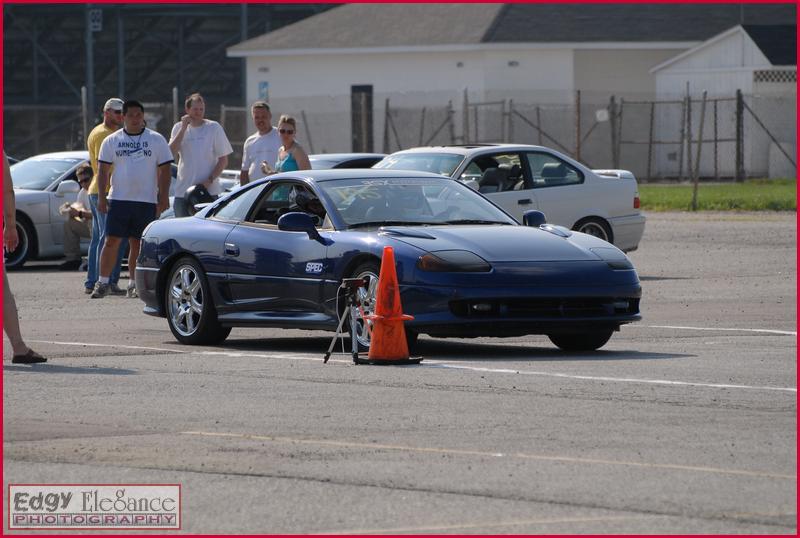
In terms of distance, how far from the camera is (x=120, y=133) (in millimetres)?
17203

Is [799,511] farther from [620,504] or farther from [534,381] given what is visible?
[534,381]

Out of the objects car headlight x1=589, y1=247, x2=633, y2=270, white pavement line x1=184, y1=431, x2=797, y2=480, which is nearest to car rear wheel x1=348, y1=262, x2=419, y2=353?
car headlight x1=589, y1=247, x2=633, y2=270

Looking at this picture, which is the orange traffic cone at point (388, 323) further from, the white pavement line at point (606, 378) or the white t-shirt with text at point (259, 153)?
the white t-shirt with text at point (259, 153)

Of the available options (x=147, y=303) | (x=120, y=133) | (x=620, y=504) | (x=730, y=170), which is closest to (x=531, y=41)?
(x=730, y=170)

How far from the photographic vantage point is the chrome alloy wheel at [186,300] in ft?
43.8

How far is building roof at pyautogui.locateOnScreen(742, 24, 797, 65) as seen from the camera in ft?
147

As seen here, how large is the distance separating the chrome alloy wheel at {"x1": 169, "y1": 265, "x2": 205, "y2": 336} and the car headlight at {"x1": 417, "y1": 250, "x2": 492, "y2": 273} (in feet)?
7.34

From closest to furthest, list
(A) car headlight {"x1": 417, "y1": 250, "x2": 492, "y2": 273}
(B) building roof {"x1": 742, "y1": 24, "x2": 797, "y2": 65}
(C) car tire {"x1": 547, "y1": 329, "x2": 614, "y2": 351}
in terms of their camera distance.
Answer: (A) car headlight {"x1": 417, "y1": 250, "x2": 492, "y2": 273}
(C) car tire {"x1": 547, "y1": 329, "x2": 614, "y2": 351}
(B) building roof {"x1": 742, "y1": 24, "x2": 797, "y2": 65}

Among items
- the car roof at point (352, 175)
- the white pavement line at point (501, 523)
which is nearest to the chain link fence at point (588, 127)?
the car roof at point (352, 175)

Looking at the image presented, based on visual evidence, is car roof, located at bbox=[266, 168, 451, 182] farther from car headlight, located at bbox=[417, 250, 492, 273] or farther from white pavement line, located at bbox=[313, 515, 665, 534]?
white pavement line, located at bbox=[313, 515, 665, 534]

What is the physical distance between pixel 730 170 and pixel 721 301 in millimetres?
29224

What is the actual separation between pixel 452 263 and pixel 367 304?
0.70m

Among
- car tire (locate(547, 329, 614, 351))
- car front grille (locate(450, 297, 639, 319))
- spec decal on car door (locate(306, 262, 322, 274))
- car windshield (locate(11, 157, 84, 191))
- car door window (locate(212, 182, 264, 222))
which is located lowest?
car tire (locate(547, 329, 614, 351))

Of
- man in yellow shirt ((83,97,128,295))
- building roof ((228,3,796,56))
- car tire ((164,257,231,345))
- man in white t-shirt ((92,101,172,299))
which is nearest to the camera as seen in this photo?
car tire ((164,257,231,345))
